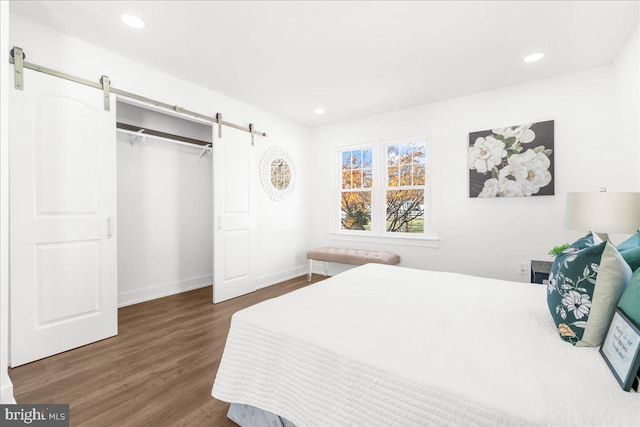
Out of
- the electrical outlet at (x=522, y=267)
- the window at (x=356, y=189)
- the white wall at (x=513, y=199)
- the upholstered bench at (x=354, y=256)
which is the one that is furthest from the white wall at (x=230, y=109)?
the electrical outlet at (x=522, y=267)

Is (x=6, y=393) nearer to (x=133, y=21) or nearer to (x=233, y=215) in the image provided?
(x=233, y=215)

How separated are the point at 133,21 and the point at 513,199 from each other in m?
4.09

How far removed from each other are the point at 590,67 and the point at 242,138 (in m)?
3.93

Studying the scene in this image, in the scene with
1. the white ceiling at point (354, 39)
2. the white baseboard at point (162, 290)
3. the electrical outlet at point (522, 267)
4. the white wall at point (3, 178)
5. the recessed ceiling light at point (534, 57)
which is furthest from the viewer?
the white baseboard at point (162, 290)

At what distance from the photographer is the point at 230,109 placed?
3.78 meters

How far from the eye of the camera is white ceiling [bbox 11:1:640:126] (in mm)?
2121

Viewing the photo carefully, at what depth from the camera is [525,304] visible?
1.66 metres

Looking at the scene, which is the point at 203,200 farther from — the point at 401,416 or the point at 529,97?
the point at 529,97

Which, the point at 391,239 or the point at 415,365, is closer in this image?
the point at 415,365

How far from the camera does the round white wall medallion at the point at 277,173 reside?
14.1 ft

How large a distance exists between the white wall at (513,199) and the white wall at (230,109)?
132 cm

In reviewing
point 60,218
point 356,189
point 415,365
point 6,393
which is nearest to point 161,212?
point 60,218

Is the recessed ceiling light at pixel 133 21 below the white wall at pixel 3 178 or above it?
above

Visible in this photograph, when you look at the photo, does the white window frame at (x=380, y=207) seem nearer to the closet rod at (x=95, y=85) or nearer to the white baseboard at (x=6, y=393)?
the closet rod at (x=95, y=85)
